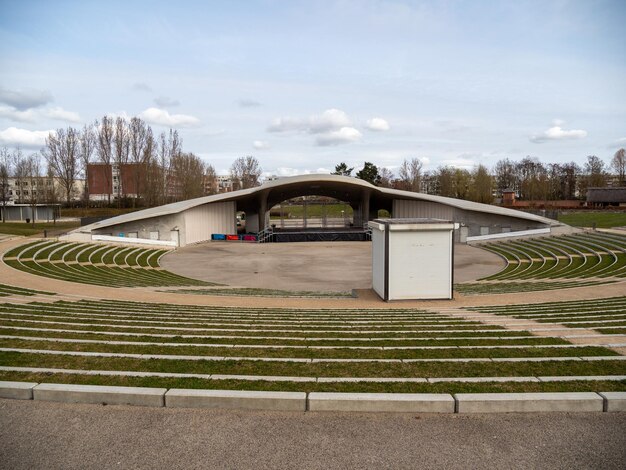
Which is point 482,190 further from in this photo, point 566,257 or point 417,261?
point 417,261

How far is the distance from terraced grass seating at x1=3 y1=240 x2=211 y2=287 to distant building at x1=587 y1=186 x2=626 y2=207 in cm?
8201

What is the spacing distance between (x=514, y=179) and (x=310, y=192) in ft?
278

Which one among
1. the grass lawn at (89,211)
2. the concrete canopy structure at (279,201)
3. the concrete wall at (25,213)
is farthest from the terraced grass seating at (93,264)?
the grass lawn at (89,211)

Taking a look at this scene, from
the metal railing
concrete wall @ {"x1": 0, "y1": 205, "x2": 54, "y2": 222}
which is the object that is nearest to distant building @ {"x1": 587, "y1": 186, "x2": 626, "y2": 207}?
the metal railing

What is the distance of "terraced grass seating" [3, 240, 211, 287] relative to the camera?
24636mm

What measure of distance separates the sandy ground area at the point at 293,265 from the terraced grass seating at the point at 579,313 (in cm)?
1263

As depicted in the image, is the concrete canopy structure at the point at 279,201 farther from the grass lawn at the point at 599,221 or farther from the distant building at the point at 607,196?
the distant building at the point at 607,196

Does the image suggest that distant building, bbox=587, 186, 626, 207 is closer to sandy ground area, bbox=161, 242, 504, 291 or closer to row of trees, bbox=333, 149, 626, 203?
row of trees, bbox=333, 149, 626, 203

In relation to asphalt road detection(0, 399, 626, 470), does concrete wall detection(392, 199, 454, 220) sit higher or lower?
higher

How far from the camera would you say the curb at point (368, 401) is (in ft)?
18.9

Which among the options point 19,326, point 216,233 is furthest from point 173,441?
point 216,233

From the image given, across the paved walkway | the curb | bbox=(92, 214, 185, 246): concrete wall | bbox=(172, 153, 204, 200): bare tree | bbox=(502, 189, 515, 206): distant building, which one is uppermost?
bbox=(172, 153, 204, 200): bare tree

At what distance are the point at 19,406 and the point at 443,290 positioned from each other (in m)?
15.1

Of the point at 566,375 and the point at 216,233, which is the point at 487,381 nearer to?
the point at 566,375
